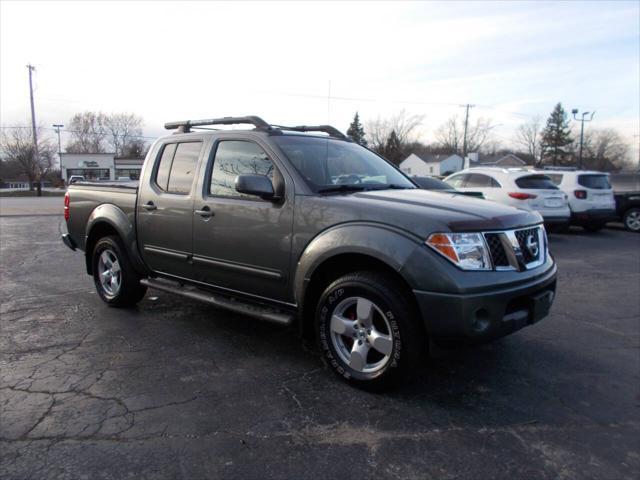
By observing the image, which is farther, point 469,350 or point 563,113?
point 563,113

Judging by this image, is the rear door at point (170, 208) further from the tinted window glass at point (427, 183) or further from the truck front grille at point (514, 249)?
the truck front grille at point (514, 249)

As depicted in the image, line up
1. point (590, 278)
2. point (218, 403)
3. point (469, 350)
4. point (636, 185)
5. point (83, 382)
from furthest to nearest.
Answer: point (636, 185), point (590, 278), point (469, 350), point (83, 382), point (218, 403)

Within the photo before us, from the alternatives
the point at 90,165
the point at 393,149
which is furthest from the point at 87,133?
the point at 393,149

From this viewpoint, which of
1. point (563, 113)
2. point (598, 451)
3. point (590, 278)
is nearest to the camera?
point (598, 451)

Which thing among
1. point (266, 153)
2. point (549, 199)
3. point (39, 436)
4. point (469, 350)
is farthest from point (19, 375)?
point (549, 199)

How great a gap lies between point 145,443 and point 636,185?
18.7 m

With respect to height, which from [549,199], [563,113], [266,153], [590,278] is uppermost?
[563,113]

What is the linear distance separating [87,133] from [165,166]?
2987 inches

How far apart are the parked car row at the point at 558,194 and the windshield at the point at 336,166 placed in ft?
19.8

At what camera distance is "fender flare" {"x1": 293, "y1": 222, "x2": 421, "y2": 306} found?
3.05 m

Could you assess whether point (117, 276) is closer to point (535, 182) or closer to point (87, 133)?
point (535, 182)

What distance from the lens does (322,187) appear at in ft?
12.2

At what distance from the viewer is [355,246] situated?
322cm

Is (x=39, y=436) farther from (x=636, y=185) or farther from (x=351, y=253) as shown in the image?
(x=636, y=185)
